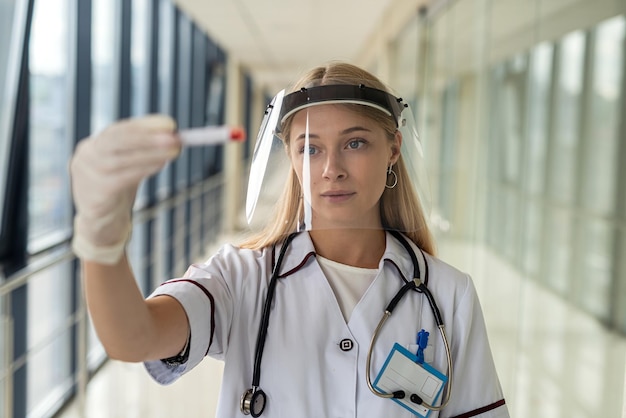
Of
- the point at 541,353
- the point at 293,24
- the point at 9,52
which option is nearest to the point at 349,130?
the point at 541,353

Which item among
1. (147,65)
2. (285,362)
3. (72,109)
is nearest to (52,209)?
(72,109)

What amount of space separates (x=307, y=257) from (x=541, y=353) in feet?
3.79

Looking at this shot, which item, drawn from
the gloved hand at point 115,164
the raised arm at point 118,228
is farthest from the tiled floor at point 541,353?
the gloved hand at point 115,164

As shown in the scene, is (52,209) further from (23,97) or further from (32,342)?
(23,97)

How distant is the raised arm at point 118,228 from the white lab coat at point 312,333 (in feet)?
0.29

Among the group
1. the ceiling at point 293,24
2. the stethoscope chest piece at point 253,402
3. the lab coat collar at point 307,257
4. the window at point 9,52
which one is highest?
the ceiling at point 293,24

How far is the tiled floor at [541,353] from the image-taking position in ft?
5.05

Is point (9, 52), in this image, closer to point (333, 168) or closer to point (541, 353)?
point (333, 168)

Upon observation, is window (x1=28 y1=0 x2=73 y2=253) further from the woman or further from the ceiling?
the woman

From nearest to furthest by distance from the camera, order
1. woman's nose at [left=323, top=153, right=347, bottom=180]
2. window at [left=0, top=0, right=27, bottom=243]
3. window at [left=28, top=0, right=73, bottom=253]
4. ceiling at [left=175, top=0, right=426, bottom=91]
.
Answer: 1. woman's nose at [left=323, top=153, right=347, bottom=180]
2. window at [left=0, top=0, right=27, bottom=243]
3. window at [left=28, top=0, right=73, bottom=253]
4. ceiling at [left=175, top=0, right=426, bottom=91]

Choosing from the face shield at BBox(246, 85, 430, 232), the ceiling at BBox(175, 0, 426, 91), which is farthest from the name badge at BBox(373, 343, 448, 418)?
the ceiling at BBox(175, 0, 426, 91)

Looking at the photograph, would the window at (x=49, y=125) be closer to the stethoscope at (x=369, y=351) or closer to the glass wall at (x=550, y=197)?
the glass wall at (x=550, y=197)

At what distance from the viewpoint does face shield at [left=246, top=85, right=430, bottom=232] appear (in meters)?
0.94

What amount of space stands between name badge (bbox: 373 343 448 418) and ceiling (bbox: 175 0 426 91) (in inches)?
97.4
